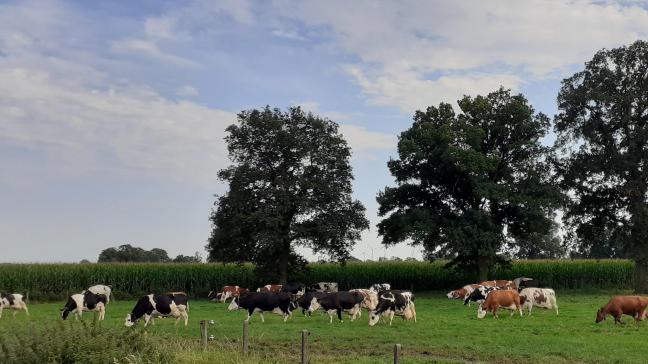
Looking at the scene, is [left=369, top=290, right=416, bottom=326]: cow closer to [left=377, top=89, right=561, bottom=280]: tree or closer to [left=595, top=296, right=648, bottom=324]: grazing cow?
[left=595, top=296, right=648, bottom=324]: grazing cow

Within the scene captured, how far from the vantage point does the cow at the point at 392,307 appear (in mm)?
24217

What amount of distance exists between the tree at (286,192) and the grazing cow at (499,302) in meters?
18.4

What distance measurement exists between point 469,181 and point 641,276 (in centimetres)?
1242

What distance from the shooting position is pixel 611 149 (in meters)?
42.8

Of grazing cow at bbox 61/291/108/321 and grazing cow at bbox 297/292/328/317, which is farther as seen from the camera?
grazing cow at bbox 297/292/328/317

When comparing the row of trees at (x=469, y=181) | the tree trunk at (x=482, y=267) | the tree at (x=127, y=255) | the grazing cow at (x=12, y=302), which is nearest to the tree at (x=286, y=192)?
the row of trees at (x=469, y=181)

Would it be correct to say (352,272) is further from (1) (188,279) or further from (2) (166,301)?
(2) (166,301)

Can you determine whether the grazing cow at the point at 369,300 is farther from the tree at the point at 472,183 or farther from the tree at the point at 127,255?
the tree at the point at 127,255

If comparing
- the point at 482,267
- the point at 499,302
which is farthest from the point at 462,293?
the point at 499,302

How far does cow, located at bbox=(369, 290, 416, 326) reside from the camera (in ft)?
79.5

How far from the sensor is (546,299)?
2769cm

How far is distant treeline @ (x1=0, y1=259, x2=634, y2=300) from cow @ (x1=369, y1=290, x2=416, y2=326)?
21.5 meters

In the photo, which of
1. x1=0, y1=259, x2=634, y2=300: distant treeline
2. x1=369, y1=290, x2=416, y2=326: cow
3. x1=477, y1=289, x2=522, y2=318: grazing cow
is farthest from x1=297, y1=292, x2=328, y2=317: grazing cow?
x1=0, y1=259, x2=634, y2=300: distant treeline

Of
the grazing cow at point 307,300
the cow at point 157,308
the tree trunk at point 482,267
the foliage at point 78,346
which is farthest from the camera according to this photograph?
the tree trunk at point 482,267
